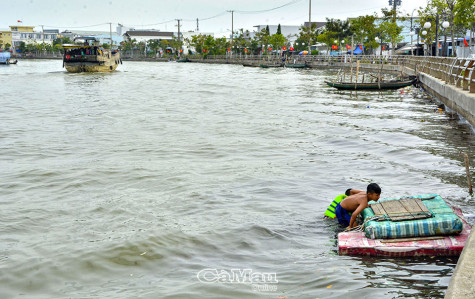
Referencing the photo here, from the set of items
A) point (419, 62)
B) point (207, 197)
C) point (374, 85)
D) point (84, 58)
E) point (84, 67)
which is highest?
point (84, 58)

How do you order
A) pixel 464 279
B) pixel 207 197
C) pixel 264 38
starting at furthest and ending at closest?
pixel 264 38 < pixel 207 197 < pixel 464 279

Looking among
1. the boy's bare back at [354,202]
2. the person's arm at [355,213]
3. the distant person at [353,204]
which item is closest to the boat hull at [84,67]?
the distant person at [353,204]

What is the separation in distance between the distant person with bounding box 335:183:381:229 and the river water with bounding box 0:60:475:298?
1.19 feet

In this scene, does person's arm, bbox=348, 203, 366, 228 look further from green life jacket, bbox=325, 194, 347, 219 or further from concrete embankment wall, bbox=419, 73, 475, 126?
concrete embankment wall, bbox=419, 73, 475, 126

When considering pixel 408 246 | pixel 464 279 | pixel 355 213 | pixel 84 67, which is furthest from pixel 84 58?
pixel 464 279

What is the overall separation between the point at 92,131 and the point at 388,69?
36.1 meters

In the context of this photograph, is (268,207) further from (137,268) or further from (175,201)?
(137,268)

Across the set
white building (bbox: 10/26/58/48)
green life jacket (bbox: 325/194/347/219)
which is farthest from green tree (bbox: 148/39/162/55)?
green life jacket (bbox: 325/194/347/219)

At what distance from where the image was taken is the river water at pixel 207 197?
652 cm

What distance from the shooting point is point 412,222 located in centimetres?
699

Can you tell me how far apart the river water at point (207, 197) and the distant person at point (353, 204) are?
1.19 ft

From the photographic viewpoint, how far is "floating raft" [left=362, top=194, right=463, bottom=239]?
22.7 feet

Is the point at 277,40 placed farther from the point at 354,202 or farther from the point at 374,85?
the point at 354,202

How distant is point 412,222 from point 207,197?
4.40m
